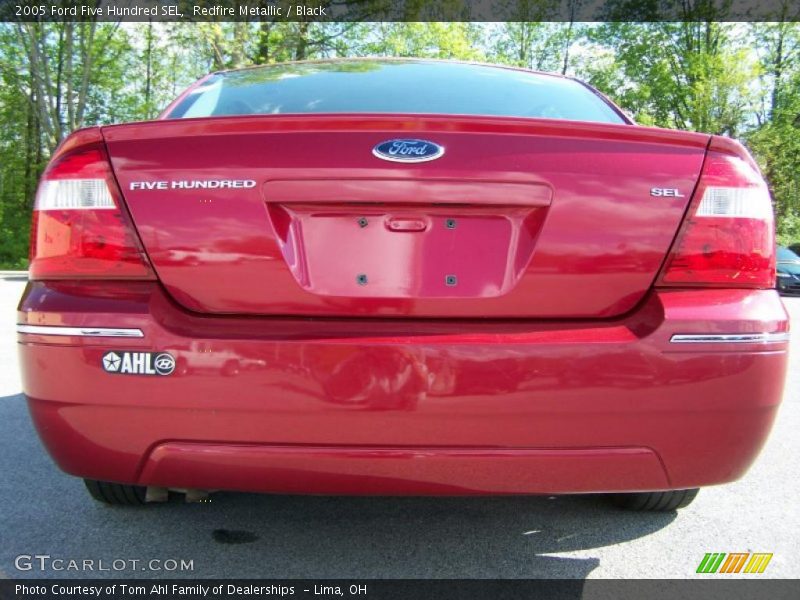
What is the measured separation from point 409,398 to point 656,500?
1.39 m

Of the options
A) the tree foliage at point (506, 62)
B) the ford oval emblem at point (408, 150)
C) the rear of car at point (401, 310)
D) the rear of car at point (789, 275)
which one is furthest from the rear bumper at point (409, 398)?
the tree foliage at point (506, 62)

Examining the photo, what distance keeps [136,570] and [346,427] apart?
982 mm

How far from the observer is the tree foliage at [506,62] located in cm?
2198

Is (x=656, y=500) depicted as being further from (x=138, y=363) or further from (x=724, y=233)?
(x=138, y=363)

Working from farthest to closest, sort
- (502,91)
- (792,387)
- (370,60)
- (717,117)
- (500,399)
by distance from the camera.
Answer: (717,117) < (792,387) < (370,60) < (502,91) < (500,399)

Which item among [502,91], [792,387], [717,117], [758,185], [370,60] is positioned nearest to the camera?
[758,185]

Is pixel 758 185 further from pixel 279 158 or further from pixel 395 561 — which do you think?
pixel 395 561

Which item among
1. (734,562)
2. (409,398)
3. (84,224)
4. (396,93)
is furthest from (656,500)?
(84,224)

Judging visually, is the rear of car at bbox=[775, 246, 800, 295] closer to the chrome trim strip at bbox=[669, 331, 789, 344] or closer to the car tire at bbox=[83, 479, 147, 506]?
the chrome trim strip at bbox=[669, 331, 789, 344]

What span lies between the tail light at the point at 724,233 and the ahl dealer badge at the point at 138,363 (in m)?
1.28

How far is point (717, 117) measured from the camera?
84.5 feet

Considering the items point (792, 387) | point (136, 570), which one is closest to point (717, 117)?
point (792, 387)

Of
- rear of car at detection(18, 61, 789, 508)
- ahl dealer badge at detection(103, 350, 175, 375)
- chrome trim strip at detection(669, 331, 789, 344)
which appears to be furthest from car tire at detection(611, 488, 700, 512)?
ahl dealer badge at detection(103, 350, 175, 375)

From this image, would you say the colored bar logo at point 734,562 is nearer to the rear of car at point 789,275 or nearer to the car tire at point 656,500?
the car tire at point 656,500
